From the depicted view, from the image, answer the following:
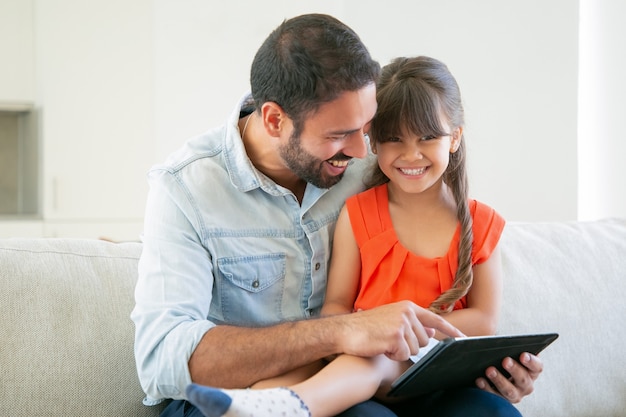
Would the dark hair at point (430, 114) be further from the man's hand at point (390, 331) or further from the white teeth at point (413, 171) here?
the man's hand at point (390, 331)

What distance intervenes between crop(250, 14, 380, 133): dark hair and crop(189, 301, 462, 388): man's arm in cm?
43

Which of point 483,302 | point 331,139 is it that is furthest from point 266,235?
point 483,302

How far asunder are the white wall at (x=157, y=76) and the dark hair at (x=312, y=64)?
222 centimetres

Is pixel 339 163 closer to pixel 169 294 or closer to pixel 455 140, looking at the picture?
pixel 455 140

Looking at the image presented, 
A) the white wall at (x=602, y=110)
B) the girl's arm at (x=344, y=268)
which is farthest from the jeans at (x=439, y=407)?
the white wall at (x=602, y=110)

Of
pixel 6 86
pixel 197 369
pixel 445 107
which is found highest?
pixel 6 86

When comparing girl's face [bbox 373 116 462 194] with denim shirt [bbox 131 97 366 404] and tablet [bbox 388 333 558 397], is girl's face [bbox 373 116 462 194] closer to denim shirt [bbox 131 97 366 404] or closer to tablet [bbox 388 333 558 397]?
denim shirt [bbox 131 97 366 404]

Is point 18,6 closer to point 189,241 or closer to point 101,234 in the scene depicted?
point 101,234

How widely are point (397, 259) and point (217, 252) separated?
14.4 inches

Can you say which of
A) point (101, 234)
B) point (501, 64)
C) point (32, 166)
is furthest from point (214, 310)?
point (32, 166)

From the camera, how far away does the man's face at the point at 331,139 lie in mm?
1623

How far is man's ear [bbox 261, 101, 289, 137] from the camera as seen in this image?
1699 mm

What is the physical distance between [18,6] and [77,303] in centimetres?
297

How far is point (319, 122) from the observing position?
1653 millimetres
